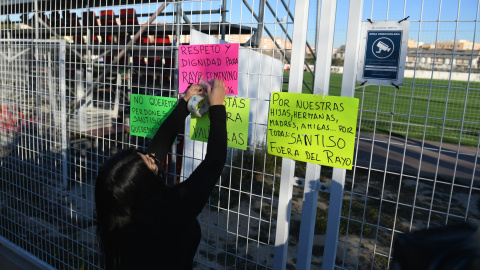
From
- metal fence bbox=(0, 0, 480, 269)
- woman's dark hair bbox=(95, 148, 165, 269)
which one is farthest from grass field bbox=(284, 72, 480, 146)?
woman's dark hair bbox=(95, 148, 165, 269)

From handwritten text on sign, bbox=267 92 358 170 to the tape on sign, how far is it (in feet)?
1.47

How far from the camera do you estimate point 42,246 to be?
3.55 m

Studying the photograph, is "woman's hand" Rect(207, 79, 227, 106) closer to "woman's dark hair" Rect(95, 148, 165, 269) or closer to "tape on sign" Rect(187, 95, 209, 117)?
"tape on sign" Rect(187, 95, 209, 117)

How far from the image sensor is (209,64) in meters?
2.08

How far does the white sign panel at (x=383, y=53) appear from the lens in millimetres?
1484

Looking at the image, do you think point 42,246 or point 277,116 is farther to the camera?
point 42,246

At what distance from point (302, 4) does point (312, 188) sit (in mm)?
987

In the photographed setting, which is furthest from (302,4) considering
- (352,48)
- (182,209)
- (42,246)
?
(42,246)

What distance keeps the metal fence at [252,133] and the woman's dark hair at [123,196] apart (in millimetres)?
589

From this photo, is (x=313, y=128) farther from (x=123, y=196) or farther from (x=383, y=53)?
(x=123, y=196)

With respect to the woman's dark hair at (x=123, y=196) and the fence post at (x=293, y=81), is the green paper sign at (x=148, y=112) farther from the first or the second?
the fence post at (x=293, y=81)

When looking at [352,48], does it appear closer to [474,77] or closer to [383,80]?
[383,80]

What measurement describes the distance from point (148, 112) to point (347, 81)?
4.67 feet

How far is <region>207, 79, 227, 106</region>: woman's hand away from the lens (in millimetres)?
1931
